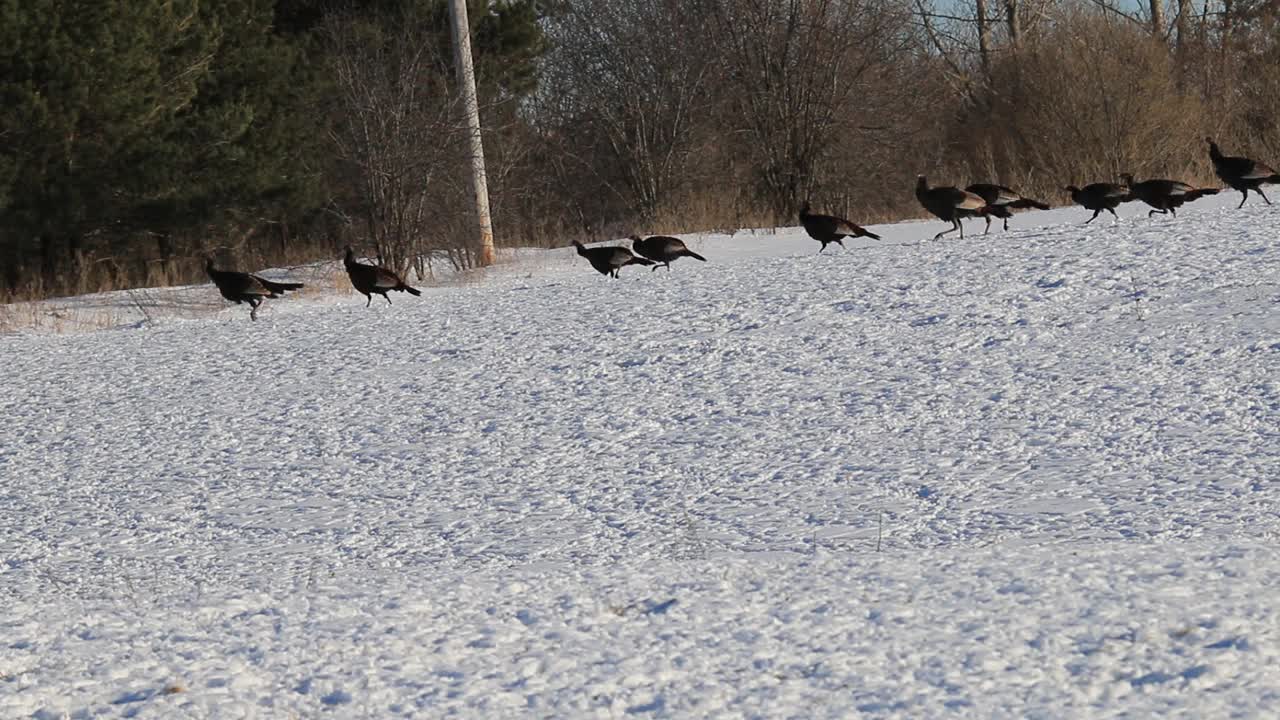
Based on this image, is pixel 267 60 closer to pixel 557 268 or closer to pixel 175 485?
pixel 557 268

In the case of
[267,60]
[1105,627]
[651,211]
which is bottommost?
[1105,627]

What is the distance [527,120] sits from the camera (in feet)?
92.0

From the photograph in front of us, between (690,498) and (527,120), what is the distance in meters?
23.1

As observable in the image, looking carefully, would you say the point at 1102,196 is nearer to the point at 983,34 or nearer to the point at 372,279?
the point at 372,279

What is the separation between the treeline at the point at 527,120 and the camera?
18547 millimetres

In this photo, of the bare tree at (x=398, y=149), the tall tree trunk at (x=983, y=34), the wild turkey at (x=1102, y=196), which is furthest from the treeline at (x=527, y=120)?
the wild turkey at (x=1102, y=196)

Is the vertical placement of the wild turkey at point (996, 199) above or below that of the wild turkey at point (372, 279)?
above

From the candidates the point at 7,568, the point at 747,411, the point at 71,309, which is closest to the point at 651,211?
the point at 71,309

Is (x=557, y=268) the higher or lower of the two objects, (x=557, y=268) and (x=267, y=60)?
the lower

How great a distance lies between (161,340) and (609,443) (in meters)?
5.66

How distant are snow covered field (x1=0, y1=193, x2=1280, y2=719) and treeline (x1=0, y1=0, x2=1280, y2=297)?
8222 mm

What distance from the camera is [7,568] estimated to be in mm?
5266

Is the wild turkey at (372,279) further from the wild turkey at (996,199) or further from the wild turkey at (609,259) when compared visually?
the wild turkey at (996,199)

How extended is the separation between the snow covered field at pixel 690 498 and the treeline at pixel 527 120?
8.22 metres
